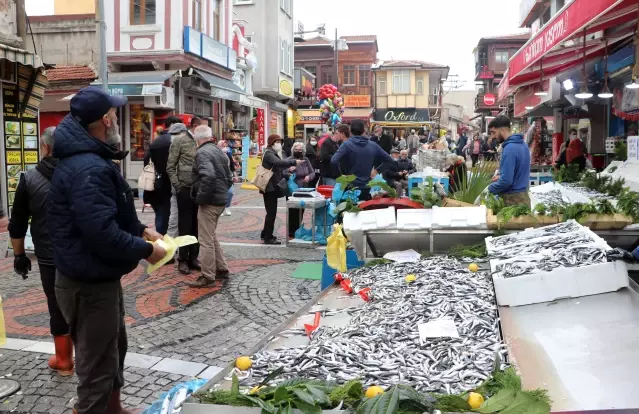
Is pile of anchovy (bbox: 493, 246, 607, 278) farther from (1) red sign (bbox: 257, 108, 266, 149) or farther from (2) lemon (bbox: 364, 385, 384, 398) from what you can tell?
(1) red sign (bbox: 257, 108, 266, 149)

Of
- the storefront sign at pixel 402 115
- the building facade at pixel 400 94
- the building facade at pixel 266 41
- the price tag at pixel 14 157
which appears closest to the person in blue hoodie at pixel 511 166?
the price tag at pixel 14 157

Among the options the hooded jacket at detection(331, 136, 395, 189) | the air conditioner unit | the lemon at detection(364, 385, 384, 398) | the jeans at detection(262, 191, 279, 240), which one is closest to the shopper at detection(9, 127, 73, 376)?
the lemon at detection(364, 385, 384, 398)

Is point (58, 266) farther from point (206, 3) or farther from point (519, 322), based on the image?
point (206, 3)

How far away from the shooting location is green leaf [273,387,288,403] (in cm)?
259

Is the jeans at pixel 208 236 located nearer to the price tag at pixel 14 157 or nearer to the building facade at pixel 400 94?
the price tag at pixel 14 157

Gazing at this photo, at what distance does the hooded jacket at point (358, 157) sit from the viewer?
334 inches

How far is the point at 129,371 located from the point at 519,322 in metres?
3.14

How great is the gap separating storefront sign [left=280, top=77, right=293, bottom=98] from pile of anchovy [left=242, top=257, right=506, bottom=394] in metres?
34.0

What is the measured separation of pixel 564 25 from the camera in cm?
746

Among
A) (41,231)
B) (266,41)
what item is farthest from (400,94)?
(41,231)

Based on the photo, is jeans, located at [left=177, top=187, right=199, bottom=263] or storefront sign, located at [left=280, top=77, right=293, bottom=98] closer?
jeans, located at [left=177, top=187, right=199, bottom=263]

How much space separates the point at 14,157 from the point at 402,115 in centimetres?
4870

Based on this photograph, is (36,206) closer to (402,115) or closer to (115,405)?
(115,405)

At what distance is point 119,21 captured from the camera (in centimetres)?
2278
